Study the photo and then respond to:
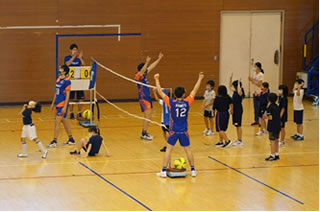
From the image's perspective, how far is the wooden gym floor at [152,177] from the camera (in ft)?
37.6

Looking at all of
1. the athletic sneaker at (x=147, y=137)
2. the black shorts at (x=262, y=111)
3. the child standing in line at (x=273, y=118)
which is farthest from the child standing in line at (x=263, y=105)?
the athletic sneaker at (x=147, y=137)

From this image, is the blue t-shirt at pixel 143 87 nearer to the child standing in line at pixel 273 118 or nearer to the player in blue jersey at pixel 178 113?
the child standing in line at pixel 273 118

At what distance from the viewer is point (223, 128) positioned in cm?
1598

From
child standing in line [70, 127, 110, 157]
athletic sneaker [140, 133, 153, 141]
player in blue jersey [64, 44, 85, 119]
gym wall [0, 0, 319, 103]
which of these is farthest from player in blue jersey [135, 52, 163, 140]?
gym wall [0, 0, 319, 103]

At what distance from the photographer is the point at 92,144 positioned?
14.8 metres

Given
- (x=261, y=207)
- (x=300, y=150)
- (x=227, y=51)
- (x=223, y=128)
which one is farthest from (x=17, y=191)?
(x=227, y=51)

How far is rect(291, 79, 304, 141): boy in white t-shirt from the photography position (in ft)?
55.0

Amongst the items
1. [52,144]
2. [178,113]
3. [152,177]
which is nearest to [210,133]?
[52,144]

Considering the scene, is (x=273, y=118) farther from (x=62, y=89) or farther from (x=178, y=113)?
(x=62, y=89)

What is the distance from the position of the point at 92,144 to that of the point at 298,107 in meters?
5.84

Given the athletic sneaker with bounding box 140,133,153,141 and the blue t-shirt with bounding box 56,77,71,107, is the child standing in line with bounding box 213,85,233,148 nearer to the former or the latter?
the athletic sneaker with bounding box 140,133,153,141

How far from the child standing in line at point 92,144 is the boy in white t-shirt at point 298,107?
5391 mm

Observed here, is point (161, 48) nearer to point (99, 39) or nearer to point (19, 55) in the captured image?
point (99, 39)

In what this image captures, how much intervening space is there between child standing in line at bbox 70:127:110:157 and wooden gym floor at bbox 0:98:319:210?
206 millimetres
